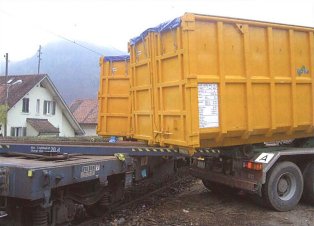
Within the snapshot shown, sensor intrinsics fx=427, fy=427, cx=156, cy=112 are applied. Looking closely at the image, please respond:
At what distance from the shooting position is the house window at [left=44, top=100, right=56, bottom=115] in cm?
4525

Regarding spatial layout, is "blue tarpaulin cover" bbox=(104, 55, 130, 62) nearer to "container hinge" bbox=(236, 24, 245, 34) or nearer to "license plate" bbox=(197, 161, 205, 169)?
"license plate" bbox=(197, 161, 205, 169)

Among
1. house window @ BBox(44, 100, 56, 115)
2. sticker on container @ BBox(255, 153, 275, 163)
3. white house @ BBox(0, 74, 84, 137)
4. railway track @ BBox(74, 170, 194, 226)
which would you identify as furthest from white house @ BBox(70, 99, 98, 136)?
sticker on container @ BBox(255, 153, 275, 163)

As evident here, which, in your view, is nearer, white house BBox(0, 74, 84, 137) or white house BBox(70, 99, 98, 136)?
white house BBox(0, 74, 84, 137)

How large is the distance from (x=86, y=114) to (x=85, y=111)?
105 centimetres

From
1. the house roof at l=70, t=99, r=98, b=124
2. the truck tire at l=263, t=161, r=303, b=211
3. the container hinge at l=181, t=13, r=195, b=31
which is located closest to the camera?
the container hinge at l=181, t=13, r=195, b=31

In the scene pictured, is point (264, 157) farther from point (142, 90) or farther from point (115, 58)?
point (115, 58)

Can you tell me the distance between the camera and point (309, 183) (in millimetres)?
8516

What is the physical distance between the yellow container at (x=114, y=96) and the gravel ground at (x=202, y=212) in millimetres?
2272

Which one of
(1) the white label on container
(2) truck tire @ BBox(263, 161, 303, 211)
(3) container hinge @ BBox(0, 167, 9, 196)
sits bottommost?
(2) truck tire @ BBox(263, 161, 303, 211)

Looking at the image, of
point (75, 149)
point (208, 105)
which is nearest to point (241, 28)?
point (208, 105)

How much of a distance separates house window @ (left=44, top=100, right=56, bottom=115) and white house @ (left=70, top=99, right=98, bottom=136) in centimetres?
1075

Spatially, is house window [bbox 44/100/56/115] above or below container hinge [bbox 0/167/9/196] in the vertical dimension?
above

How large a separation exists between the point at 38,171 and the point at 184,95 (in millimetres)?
2739

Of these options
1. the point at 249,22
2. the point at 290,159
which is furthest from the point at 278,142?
the point at 249,22
